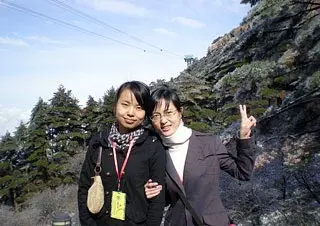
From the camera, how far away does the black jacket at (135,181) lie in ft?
6.24

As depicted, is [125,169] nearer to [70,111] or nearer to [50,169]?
[50,169]

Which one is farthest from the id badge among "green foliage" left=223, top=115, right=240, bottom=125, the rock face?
"green foliage" left=223, top=115, right=240, bottom=125

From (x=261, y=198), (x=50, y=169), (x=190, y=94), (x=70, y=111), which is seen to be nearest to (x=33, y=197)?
(x=50, y=169)

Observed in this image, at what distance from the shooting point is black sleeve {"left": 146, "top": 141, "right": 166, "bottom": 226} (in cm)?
190

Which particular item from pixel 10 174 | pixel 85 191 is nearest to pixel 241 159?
pixel 85 191

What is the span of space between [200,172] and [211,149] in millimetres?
150

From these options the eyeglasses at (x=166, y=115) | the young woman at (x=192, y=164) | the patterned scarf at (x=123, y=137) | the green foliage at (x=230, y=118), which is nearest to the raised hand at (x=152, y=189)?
the young woman at (x=192, y=164)

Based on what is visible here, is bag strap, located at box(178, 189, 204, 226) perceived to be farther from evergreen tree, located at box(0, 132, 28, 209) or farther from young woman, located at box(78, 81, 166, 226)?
evergreen tree, located at box(0, 132, 28, 209)

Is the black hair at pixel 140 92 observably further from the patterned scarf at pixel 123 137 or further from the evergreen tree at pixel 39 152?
the evergreen tree at pixel 39 152

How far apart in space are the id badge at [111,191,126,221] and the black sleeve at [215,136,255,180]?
588 millimetres

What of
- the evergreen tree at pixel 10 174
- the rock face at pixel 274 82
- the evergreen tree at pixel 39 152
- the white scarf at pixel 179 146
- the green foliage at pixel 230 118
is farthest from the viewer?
the evergreen tree at pixel 39 152

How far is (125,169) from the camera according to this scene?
192cm

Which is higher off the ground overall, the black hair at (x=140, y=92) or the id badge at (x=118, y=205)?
the black hair at (x=140, y=92)

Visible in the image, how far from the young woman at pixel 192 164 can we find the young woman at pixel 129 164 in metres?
0.06
